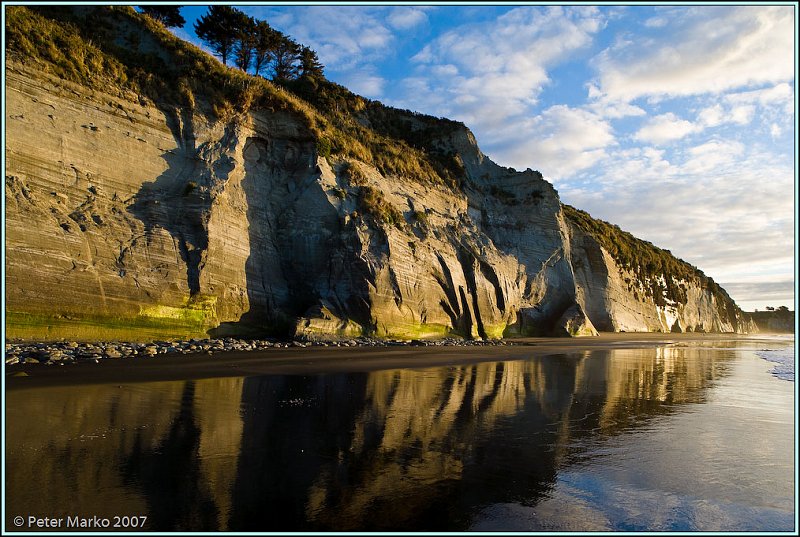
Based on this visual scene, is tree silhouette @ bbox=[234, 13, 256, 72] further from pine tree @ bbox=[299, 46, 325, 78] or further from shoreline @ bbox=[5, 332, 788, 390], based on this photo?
shoreline @ bbox=[5, 332, 788, 390]

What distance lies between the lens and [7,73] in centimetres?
1669

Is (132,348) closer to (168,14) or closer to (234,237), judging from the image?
(234,237)

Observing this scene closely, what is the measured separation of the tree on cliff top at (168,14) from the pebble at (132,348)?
31.3m

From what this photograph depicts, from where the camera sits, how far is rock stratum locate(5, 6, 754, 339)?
55.1 ft

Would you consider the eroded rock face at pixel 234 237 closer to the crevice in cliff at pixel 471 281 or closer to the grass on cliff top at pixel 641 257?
the crevice in cliff at pixel 471 281

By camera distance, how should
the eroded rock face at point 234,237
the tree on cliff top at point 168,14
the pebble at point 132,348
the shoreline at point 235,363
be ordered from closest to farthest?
the shoreline at point 235,363 → the pebble at point 132,348 → the eroded rock face at point 234,237 → the tree on cliff top at point 168,14

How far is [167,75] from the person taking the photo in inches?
907

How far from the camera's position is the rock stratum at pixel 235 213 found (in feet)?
55.1

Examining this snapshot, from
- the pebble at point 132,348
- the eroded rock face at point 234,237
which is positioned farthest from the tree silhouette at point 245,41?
the pebble at point 132,348

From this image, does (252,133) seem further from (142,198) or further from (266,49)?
(266,49)

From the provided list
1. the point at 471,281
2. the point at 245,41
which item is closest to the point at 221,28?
the point at 245,41

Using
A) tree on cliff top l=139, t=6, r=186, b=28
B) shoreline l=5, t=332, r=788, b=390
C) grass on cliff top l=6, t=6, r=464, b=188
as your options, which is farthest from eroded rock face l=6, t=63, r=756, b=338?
tree on cliff top l=139, t=6, r=186, b=28

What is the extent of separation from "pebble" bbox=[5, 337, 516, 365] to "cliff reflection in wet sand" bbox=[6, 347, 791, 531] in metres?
4.37

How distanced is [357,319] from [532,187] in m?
24.0
